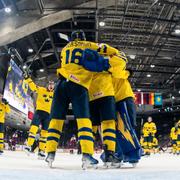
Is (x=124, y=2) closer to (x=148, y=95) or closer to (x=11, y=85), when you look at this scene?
(x=11, y=85)

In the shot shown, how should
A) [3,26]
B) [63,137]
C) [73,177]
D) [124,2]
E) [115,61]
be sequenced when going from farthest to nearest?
[63,137] < [124,2] < [3,26] < [115,61] < [73,177]

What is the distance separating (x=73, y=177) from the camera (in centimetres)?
204

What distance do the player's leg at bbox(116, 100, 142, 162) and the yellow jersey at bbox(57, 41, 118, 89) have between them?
672 mm

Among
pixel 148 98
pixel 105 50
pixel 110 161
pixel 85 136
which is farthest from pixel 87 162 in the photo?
pixel 148 98

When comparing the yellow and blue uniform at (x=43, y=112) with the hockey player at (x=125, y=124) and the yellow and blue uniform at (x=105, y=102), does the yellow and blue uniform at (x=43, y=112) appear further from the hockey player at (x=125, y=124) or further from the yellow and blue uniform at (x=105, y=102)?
the yellow and blue uniform at (x=105, y=102)

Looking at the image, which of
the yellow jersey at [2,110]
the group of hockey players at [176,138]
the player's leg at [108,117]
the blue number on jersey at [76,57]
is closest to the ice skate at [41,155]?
the yellow jersey at [2,110]

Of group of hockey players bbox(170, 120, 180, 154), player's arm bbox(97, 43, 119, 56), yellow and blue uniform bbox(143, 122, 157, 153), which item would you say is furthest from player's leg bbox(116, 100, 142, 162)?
group of hockey players bbox(170, 120, 180, 154)

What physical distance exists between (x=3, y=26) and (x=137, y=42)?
660 centimetres

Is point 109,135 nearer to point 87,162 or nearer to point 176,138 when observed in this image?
point 87,162

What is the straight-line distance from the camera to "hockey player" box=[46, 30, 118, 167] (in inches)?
114

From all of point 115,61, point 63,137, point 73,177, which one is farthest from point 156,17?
point 63,137

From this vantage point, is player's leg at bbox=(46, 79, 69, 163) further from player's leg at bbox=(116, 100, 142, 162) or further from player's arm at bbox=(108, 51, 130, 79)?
player's leg at bbox=(116, 100, 142, 162)

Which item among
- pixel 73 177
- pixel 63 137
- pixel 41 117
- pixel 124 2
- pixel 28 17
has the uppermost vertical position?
pixel 124 2

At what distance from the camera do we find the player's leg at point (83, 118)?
2.83 metres
